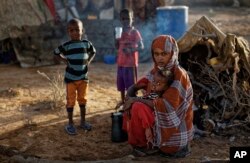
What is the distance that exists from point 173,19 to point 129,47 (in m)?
3.13

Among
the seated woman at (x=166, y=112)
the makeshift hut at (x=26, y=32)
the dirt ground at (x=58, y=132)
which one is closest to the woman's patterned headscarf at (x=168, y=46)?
the seated woman at (x=166, y=112)

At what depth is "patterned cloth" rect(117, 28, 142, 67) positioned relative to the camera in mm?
6117

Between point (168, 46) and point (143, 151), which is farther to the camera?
point (143, 151)

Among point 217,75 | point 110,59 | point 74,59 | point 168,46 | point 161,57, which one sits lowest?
point 110,59

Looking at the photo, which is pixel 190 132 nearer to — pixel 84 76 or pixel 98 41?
pixel 84 76

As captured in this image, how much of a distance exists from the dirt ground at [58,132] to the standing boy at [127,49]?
513 millimetres

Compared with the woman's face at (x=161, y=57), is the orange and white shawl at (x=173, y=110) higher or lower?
lower

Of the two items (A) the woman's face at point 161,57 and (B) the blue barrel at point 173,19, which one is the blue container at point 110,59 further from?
(A) the woman's face at point 161,57

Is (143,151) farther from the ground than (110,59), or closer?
closer

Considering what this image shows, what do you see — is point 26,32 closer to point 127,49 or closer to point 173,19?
point 173,19

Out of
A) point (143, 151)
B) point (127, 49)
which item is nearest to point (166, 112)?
point (143, 151)

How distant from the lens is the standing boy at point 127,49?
609 cm

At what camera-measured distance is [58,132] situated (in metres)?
5.45

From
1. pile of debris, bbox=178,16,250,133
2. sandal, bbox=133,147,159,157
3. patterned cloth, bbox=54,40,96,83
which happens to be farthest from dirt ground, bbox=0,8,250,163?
patterned cloth, bbox=54,40,96,83
